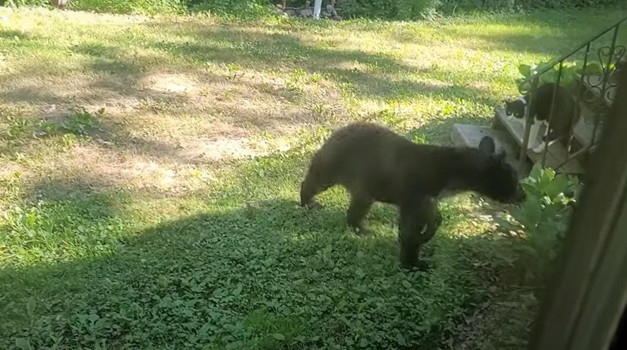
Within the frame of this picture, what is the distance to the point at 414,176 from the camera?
171 cm

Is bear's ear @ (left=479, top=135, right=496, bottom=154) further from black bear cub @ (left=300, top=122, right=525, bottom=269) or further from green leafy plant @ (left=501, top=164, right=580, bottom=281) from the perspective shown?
green leafy plant @ (left=501, top=164, right=580, bottom=281)

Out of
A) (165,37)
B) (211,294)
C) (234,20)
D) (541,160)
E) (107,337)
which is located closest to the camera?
(107,337)

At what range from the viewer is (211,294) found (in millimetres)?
1614

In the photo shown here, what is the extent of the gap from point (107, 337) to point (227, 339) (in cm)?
23

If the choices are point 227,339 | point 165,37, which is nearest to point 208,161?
point 227,339

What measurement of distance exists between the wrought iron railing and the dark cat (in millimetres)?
13

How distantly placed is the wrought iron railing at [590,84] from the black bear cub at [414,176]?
0.48 ft

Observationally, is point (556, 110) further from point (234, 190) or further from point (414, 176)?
point (234, 190)

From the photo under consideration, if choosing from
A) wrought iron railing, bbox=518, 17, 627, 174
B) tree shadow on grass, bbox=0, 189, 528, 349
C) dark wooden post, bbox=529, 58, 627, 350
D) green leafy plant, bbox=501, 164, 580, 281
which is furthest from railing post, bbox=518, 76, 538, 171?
dark wooden post, bbox=529, 58, 627, 350

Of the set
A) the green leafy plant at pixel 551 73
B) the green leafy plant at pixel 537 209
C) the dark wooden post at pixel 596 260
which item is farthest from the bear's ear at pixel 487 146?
the dark wooden post at pixel 596 260

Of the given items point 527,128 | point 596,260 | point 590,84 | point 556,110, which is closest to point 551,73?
point 556,110

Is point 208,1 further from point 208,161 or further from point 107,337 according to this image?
point 107,337

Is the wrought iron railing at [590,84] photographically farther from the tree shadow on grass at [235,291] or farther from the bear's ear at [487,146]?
the tree shadow on grass at [235,291]

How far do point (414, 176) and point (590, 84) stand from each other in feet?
1.52
